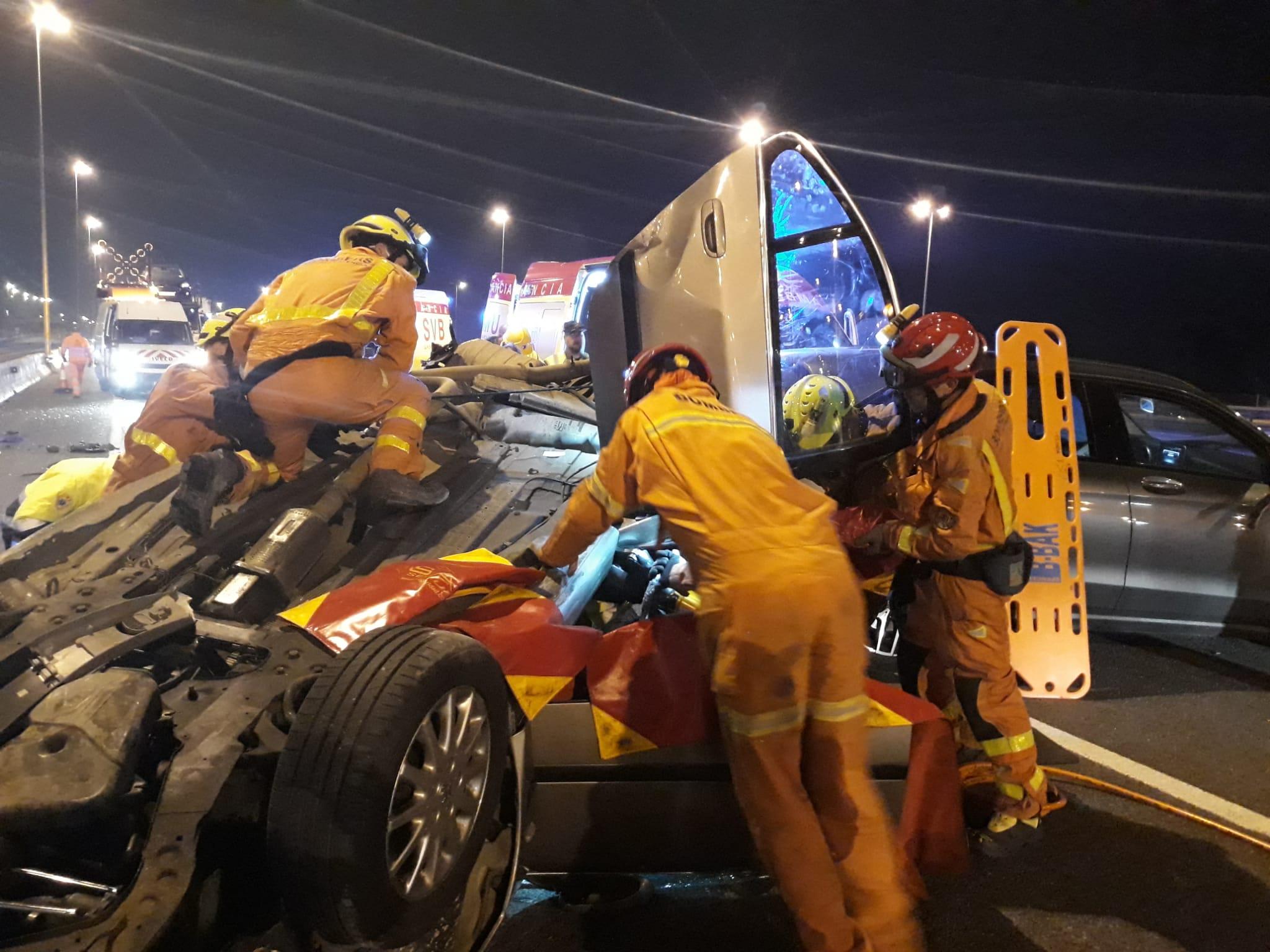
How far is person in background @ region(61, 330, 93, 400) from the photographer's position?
18.4 meters

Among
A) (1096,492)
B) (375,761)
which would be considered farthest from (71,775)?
(1096,492)

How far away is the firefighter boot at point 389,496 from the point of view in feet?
11.2

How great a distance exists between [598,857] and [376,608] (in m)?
1.01

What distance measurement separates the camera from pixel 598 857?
247 cm

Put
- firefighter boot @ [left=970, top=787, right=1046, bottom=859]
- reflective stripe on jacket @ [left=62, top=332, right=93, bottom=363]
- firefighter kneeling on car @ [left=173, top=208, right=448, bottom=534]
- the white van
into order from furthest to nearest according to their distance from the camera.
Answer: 1. reflective stripe on jacket @ [left=62, top=332, right=93, bottom=363]
2. the white van
3. firefighter kneeling on car @ [left=173, top=208, right=448, bottom=534]
4. firefighter boot @ [left=970, top=787, right=1046, bottom=859]

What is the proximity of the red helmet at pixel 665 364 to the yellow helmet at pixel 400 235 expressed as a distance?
2.08m

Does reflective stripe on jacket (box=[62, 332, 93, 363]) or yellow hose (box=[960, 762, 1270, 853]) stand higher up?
reflective stripe on jacket (box=[62, 332, 93, 363])

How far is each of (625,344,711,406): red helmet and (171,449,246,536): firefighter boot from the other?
1.72 meters

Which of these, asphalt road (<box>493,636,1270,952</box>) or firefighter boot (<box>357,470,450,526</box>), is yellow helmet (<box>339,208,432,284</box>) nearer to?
firefighter boot (<box>357,470,450,526</box>)

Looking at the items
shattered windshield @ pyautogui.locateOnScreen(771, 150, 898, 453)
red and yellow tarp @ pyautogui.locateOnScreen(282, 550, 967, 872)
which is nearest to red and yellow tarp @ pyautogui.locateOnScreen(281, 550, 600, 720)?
red and yellow tarp @ pyautogui.locateOnScreen(282, 550, 967, 872)

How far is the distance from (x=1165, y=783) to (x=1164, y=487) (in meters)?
1.86

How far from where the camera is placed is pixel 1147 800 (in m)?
3.36

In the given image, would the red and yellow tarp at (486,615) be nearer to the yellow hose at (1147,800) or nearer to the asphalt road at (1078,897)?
the asphalt road at (1078,897)

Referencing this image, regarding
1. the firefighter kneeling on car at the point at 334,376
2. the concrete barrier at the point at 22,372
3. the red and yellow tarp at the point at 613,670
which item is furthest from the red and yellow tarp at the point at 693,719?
the concrete barrier at the point at 22,372
